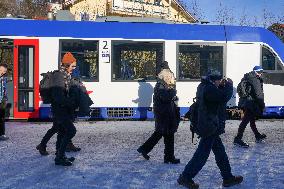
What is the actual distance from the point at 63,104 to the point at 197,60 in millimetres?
7443

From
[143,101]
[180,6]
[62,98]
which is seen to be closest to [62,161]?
[62,98]

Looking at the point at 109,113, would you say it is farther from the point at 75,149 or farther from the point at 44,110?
the point at 75,149

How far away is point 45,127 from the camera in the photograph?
12586 mm

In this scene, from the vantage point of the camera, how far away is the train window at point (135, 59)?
13.7 meters

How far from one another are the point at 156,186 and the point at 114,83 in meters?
7.54

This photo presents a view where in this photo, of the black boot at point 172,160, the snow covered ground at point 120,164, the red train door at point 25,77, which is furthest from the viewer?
the red train door at point 25,77

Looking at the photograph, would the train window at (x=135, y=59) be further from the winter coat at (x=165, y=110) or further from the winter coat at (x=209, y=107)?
the winter coat at (x=209, y=107)

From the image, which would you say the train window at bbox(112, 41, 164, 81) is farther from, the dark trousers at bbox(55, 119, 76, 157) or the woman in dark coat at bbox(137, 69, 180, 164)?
the dark trousers at bbox(55, 119, 76, 157)

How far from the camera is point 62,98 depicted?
7277mm

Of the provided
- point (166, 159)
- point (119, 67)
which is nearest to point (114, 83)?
point (119, 67)

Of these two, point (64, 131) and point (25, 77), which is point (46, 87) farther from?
point (25, 77)

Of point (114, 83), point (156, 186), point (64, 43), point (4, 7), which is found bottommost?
point (156, 186)

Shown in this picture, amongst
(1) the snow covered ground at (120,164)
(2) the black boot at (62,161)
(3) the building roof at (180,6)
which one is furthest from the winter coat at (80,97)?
(3) the building roof at (180,6)

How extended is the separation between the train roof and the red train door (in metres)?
0.37
